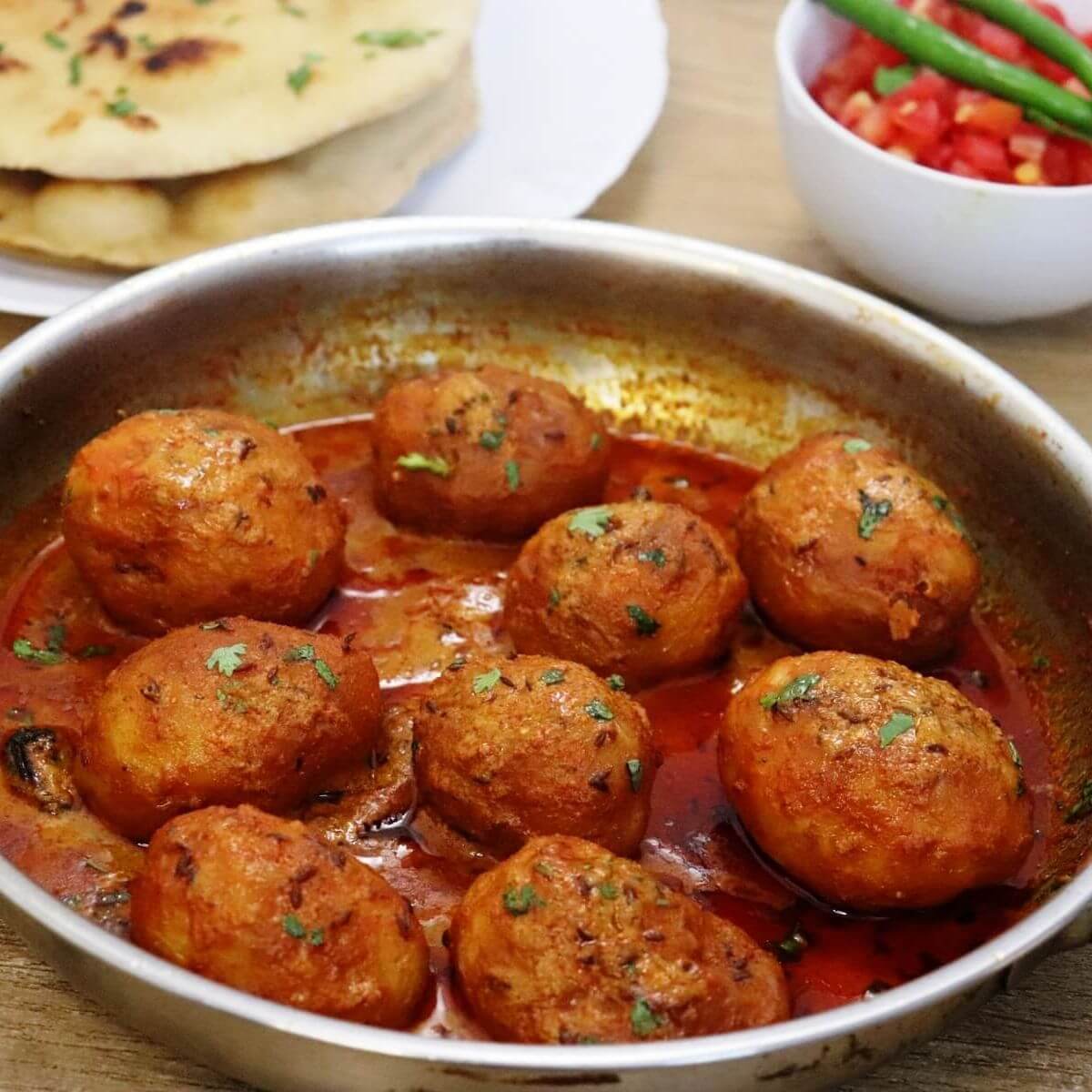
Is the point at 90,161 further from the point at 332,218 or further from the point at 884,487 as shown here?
the point at 884,487

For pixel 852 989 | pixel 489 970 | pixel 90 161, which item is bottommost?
pixel 852 989

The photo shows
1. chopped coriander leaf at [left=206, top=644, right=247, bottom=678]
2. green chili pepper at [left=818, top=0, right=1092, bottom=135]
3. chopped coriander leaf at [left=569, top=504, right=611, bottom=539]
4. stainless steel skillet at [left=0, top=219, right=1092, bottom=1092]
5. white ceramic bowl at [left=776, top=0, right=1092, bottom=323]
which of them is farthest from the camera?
green chili pepper at [left=818, top=0, right=1092, bottom=135]

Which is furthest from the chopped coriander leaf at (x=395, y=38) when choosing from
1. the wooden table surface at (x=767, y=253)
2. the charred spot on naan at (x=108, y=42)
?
the wooden table surface at (x=767, y=253)

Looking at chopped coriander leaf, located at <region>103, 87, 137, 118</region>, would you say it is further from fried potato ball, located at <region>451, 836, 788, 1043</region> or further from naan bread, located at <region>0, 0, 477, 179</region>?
fried potato ball, located at <region>451, 836, 788, 1043</region>

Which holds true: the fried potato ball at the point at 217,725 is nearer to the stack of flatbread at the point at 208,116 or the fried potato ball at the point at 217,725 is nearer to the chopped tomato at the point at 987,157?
the stack of flatbread at the point at 208,116

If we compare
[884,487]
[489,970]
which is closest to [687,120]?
[884,487]

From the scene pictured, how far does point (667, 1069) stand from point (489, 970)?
0.29 m

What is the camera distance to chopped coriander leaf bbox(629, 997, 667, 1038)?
64.6 inches

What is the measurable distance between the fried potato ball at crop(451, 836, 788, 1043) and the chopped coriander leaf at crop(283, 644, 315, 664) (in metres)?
0.47

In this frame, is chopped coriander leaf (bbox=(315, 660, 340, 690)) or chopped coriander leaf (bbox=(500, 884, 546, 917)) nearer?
chopped coriander leaf (bbox=(500, 884, 546, 917))

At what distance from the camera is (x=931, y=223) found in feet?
10.2

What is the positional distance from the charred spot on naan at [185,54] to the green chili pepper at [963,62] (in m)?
1.50

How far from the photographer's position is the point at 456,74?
144 inches

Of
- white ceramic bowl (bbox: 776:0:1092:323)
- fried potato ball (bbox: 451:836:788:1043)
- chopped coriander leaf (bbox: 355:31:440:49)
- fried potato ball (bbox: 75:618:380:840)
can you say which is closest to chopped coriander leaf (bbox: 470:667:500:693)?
fried potato ball (bbox: 75:618:380:840)
